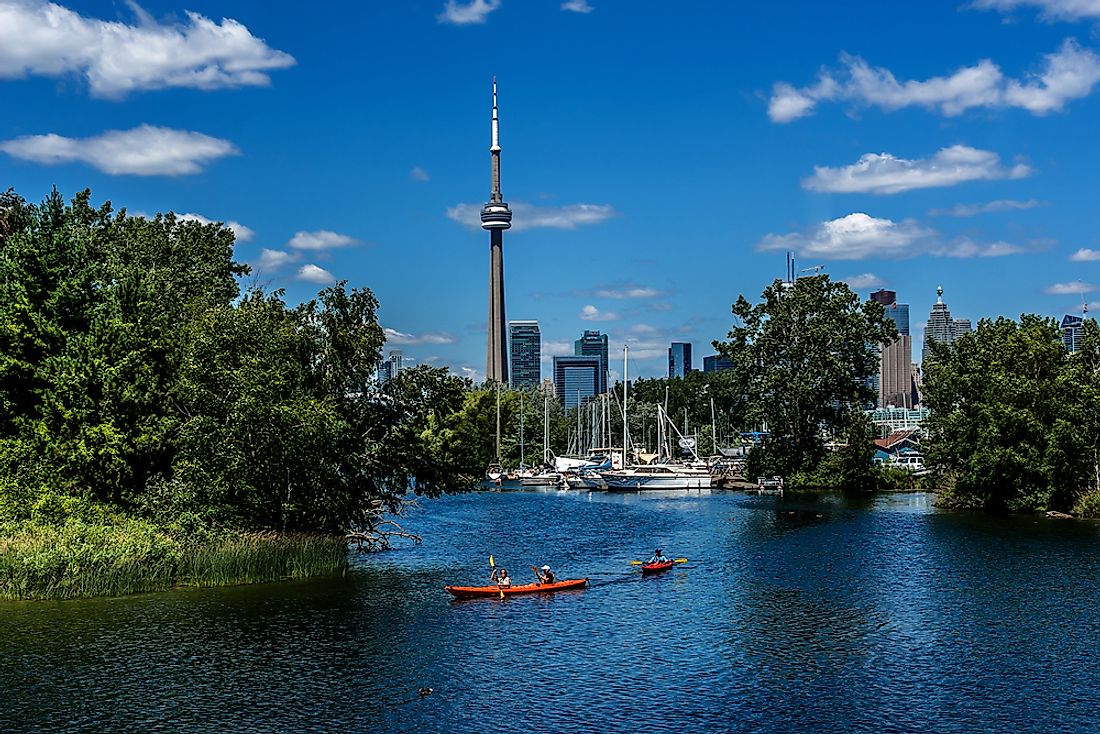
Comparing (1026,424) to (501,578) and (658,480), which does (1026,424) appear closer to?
(501,578)

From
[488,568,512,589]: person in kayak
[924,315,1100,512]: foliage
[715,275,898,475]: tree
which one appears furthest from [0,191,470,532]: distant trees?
[715,275,898,475]: tree

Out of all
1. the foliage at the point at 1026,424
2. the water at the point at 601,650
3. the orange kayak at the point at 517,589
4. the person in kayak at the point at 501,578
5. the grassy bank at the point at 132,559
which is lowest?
the water at the point at 601,650

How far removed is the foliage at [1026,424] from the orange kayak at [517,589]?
4338 centimetres

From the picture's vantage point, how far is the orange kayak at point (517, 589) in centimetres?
4791

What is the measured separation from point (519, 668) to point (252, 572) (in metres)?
18.0

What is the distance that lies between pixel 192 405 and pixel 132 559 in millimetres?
8956

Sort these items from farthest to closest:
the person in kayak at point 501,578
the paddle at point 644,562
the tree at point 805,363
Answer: the tree at point 805,363 < the paddle at point 644,562 < the person in kayak at point 501,578

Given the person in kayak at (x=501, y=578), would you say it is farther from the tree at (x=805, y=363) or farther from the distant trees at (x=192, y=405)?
the tree at (x=805, y=363)

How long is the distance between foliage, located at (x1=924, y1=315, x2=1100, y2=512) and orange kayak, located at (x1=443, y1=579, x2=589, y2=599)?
43.4 m

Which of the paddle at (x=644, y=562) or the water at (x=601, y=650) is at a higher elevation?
the paddle at (x=644, y=562)

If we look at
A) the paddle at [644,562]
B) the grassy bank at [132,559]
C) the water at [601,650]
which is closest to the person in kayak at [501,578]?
the water at [601,650]

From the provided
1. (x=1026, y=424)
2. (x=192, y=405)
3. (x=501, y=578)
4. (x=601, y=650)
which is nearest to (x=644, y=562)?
(x=501, y=578)

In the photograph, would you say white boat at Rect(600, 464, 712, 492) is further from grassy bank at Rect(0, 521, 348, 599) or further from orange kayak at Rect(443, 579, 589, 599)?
grassy bank at Rect(0, 521, 348, 599)

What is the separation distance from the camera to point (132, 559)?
45781 mm
